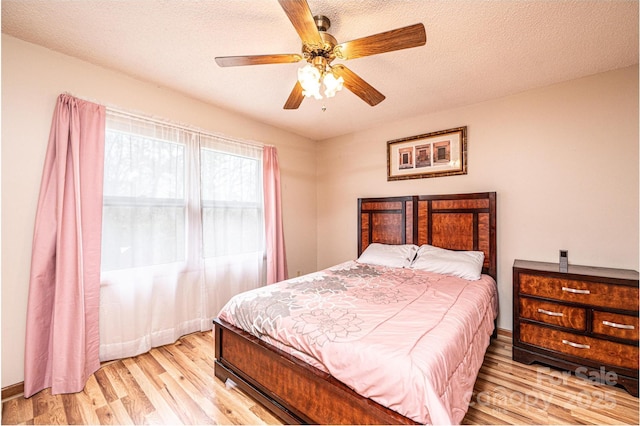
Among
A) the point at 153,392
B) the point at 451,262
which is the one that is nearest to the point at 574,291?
the point at 451,262

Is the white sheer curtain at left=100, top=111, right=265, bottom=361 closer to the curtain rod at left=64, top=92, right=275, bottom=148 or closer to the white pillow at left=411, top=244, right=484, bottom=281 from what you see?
the curtain rod at left=64, top=92, right=275, bottom=148

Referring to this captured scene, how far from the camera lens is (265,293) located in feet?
6.86

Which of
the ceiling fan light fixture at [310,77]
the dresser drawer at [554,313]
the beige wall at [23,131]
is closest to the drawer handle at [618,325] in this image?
the dresser drawer at [554,313]

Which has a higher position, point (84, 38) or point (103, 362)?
point (84, 38)

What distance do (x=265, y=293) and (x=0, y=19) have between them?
2551 mm

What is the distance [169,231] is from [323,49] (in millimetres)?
2239

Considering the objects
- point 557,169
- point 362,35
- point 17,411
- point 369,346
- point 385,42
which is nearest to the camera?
point 369,346

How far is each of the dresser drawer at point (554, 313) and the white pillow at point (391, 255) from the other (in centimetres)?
111

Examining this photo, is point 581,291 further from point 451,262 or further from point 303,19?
point 303,19

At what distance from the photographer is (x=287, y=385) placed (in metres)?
1.58

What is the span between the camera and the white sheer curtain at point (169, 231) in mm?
2328

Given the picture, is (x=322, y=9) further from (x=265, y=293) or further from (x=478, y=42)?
(x=265, y=293)

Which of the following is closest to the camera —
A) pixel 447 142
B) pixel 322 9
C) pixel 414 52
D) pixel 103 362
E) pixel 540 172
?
pixel 322 9

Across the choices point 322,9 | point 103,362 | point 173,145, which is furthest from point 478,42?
point 103,362
